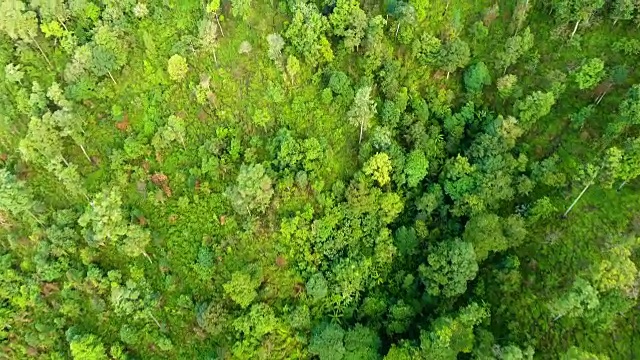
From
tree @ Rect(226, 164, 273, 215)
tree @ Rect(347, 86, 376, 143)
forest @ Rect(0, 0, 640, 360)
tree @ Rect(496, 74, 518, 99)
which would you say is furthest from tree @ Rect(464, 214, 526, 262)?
tree @ Rect(226, 164, 273, 215)

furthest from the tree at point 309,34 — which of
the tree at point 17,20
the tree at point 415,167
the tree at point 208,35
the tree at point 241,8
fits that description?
the tree at point 17,20

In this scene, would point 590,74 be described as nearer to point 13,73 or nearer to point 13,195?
point 13,195

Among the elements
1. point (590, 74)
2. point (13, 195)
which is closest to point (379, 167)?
point (590, 74)

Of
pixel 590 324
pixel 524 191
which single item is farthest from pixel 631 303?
pixel 524 191

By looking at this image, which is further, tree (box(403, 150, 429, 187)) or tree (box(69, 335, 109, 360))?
tree (box(403, 150, 429, 187))

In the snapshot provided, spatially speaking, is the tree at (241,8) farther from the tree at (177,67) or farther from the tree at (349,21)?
the tree at (349,21)

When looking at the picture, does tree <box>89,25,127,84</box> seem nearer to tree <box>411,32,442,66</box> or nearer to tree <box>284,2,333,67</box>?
tree <box>284,2,333,67</box>

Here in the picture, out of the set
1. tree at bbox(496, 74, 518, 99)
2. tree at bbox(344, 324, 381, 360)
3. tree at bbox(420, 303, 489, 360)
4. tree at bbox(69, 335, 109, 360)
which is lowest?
tree at bbox(344, 324, 381, 360)
